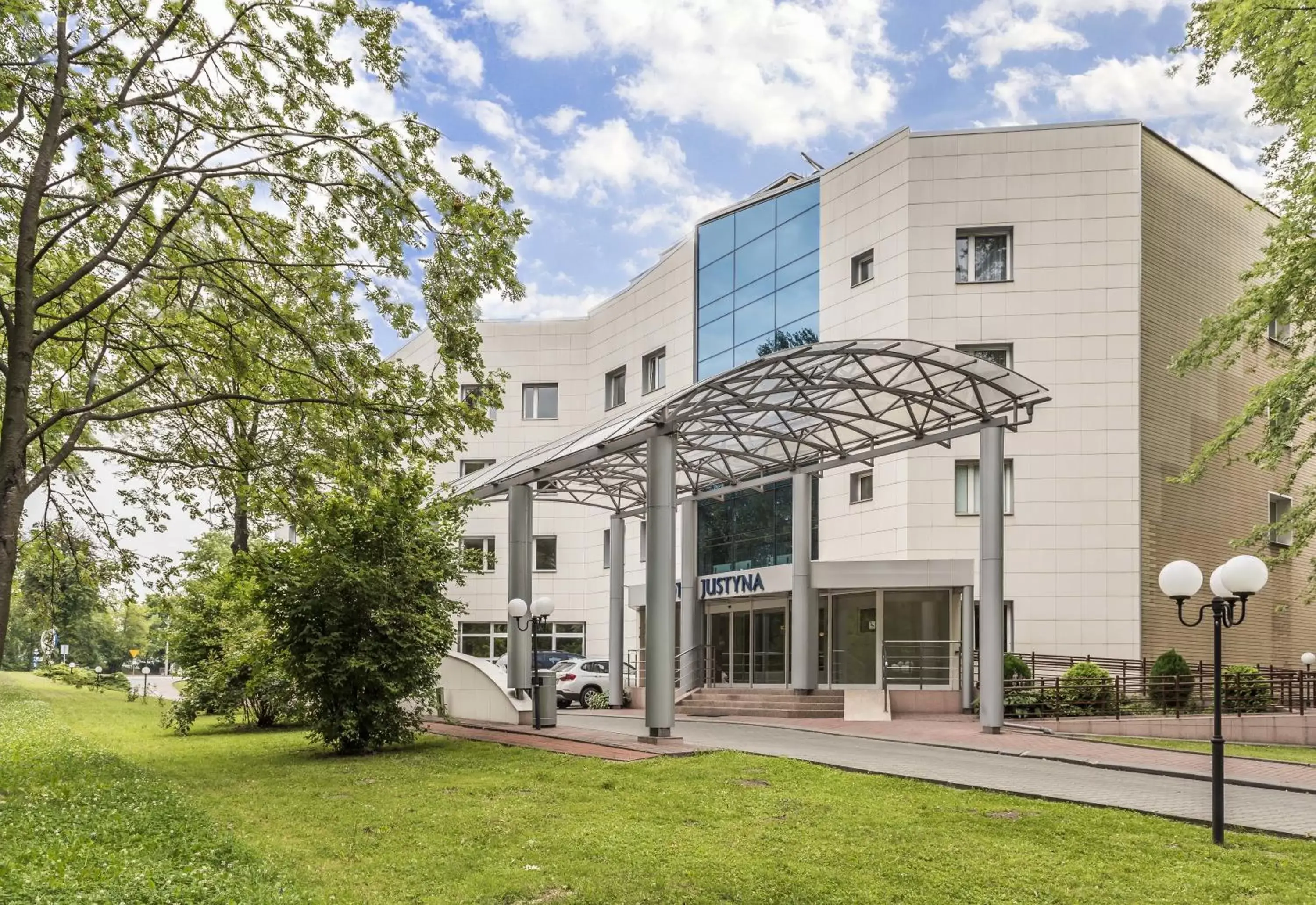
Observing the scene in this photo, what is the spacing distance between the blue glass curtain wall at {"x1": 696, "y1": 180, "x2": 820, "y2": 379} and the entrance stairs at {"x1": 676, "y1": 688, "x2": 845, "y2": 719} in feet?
32.0

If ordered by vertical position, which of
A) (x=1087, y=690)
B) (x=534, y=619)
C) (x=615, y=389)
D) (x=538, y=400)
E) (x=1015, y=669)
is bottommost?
(x=1087, y=690)

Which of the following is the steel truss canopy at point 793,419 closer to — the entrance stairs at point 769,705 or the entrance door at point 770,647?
the entrance door at point 770,647

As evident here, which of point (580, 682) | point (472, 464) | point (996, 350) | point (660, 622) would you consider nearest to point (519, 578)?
point (660, 622)

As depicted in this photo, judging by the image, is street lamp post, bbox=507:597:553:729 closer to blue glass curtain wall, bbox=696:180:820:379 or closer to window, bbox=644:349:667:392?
blue glass curtain wall, bbox=696:180:820:379

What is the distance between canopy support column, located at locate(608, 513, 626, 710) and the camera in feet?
96.2

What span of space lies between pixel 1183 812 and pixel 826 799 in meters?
3.32

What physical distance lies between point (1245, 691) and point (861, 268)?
46.0 feet

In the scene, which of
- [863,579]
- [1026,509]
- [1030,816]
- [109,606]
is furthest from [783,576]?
[1030,816]

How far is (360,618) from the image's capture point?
56.3 feet

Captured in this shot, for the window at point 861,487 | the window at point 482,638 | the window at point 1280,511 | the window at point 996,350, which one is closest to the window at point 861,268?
the window at point 996,350

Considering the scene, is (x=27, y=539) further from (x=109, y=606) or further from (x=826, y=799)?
(x=826, y=799)

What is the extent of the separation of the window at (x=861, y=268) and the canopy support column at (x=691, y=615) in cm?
750

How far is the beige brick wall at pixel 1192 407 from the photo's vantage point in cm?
2786

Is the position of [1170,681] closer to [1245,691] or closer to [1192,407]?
[1245,691]
